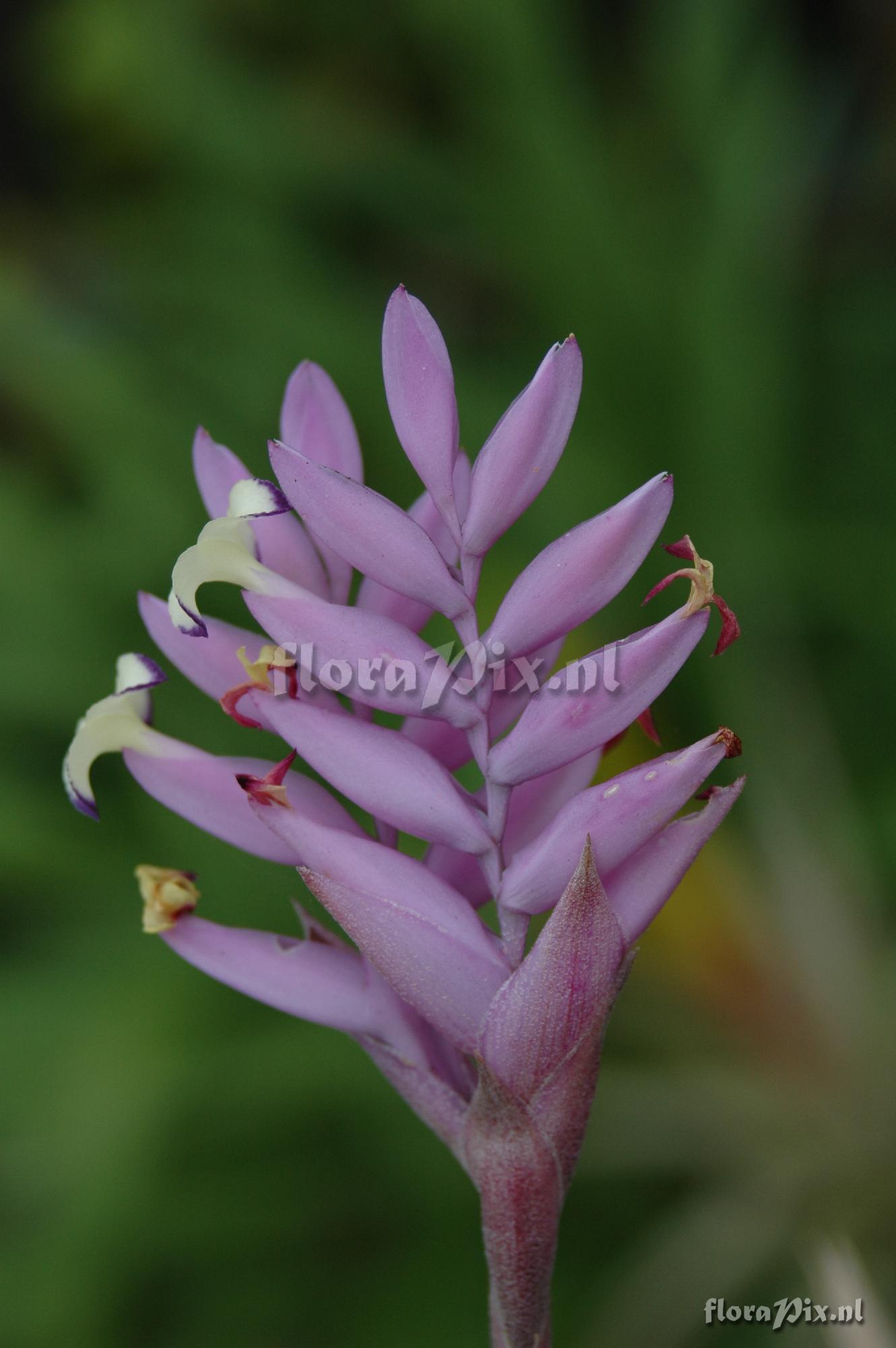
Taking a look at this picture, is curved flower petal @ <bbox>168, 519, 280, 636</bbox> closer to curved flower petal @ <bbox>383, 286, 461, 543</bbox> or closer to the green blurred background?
curved flower petal @ <bbox>383, 286, 461, 543</bbox>

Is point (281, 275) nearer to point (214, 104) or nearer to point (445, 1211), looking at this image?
point (214, 104)

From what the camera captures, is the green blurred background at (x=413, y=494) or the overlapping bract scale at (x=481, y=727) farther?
the green blurred background at (x=413, y=494)

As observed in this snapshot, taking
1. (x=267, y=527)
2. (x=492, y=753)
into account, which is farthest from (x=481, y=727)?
(x=267, y=527)

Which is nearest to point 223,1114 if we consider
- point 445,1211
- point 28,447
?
point 445,1211

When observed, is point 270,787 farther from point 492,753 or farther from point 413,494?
point 413,494

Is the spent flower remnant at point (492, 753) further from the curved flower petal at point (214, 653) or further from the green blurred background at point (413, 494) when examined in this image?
the green blurred background at point (413, 494)

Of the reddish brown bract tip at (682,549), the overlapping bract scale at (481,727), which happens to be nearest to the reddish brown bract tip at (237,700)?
the overlapping bract scale at (481,727)

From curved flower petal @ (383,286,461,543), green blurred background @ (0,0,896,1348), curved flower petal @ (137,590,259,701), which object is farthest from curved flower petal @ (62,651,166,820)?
green blurred background @ (0,0,896,1348)
